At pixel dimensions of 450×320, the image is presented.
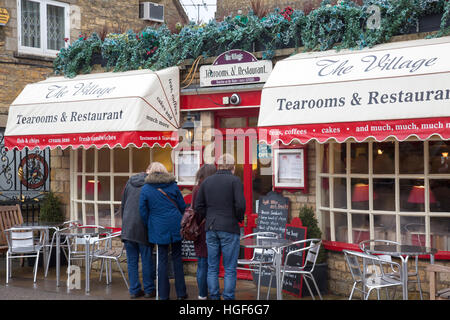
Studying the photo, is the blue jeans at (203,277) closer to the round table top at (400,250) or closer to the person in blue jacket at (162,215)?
the person in blue jacket at (162,215)

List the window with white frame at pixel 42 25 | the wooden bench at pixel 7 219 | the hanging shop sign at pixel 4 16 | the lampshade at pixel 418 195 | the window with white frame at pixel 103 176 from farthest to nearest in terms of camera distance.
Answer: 1. the window with white frame at pixel 42 25
2. the hanging shop sign at pixel 4 16
3. the window with white frame at pixel 103 176
4. the wooden bench at pixel 7 219
5. the lampshade at pixel 418 195

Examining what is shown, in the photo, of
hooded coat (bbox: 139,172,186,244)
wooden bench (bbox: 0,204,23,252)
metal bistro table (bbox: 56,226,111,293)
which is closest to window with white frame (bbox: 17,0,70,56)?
wooden bench (bbox: 0,204,23,252)

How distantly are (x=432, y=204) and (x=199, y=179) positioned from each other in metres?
2.89

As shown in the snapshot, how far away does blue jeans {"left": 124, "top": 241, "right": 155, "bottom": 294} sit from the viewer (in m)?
7.89

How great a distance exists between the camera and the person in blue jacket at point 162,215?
749cm

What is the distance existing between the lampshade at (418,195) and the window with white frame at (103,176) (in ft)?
12.8

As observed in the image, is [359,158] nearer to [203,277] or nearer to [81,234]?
[203,277]

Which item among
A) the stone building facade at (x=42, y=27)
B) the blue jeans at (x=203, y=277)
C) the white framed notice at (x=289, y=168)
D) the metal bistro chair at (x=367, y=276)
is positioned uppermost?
the stone building facade at (x=42, y=27)

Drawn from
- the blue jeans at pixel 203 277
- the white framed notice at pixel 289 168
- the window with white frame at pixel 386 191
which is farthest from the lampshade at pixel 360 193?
the blue jeans at pixel 203 277

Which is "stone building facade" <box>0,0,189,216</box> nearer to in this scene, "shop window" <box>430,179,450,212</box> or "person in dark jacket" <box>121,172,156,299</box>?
"person in dark jacket" <box>121,172,156,299</box>

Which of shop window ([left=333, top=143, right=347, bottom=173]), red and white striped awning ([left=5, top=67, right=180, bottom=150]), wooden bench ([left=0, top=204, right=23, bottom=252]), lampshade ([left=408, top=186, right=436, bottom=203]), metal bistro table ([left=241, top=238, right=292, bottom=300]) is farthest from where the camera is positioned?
wooden bench ([left=0, top=204, right=23, bottom=252])

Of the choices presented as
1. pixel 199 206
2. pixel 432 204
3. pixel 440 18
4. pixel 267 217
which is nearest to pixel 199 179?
pixel 199 206

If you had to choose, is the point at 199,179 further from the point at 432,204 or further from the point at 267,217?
the point at 432,204

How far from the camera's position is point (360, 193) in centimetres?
795
